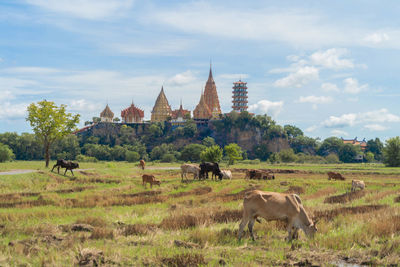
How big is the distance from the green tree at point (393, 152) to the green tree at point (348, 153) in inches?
1922

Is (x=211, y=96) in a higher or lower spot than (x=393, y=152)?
higher

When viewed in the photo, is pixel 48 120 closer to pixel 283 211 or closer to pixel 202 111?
pixel 283 211

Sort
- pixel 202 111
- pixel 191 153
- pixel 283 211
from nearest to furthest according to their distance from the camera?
pixel 283 211 < pixel 191 153 < pixel 202 111

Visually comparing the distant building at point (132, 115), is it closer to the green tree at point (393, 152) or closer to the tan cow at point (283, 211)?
the green tree at point (393, 152)

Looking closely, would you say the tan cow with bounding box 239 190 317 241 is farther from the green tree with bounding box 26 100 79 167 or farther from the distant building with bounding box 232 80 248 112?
the distant building with bounding box 232 80 248 112

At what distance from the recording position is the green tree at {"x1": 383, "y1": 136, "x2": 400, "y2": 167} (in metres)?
67.6

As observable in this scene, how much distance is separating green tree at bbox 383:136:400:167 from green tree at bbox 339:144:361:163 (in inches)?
1922

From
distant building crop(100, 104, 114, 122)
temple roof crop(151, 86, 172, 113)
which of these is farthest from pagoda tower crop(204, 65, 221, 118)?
distant building crop(100, 104, 114, 122)

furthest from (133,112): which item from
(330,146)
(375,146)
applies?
(375,146)

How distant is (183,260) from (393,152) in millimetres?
69022

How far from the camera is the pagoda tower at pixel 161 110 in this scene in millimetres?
146375

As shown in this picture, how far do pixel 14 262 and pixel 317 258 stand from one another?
6.43 m

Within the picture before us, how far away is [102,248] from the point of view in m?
8.91

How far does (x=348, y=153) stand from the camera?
119m
